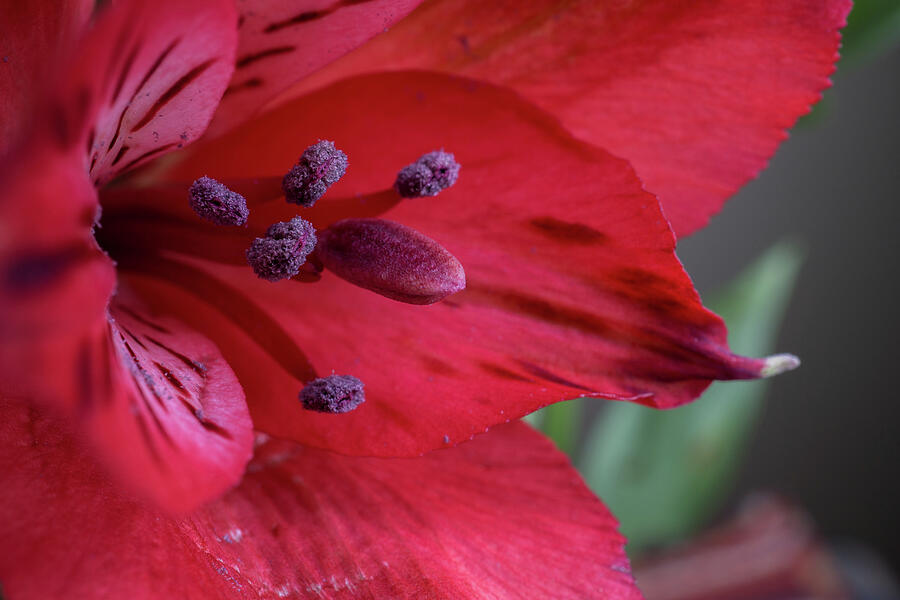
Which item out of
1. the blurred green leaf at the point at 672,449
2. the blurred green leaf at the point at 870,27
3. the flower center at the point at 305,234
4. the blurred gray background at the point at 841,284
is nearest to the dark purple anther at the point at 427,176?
the flower center at the point at 305,234

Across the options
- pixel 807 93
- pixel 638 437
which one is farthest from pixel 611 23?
pixel 638 437

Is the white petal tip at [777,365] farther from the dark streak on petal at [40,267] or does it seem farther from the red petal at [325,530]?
the dark streak on petal at [40,267]

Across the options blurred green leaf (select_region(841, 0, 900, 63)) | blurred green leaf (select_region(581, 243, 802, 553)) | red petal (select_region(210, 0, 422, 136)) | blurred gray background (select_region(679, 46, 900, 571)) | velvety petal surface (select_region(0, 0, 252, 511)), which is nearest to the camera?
velvety petal surface (select_region(0, 0, 252, 511))

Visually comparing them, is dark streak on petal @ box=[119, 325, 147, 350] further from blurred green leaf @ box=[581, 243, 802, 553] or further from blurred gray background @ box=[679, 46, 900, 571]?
blurred gray background @ box=[679, 46, 900, 571]

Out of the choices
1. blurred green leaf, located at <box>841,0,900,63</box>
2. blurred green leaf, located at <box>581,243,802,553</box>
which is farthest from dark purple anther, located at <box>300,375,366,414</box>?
blurred green leaf, located at <box>581,243,802,553</box>

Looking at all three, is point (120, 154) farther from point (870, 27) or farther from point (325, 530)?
point (870, 27)

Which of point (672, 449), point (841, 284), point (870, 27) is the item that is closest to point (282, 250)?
point (870, 27)

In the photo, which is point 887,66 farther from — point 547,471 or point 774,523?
point 547,471
